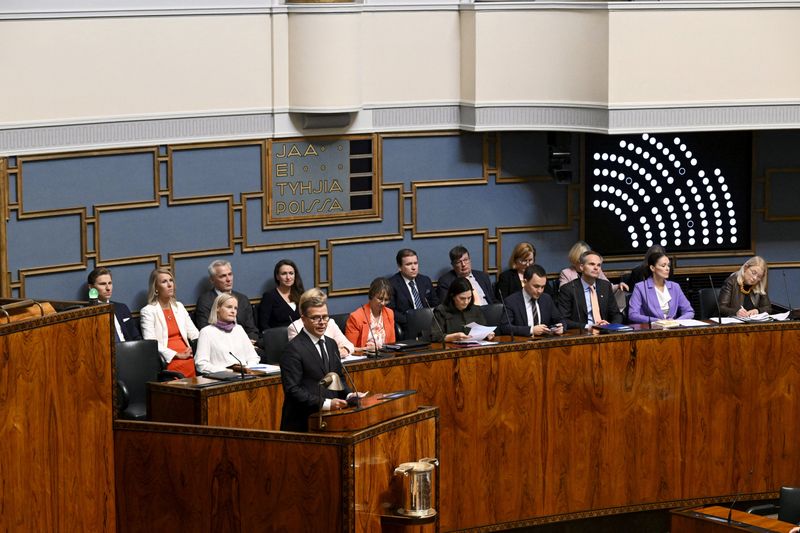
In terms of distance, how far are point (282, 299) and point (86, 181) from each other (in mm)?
1525

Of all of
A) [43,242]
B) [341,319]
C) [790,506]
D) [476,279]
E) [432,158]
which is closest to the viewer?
[790,506]

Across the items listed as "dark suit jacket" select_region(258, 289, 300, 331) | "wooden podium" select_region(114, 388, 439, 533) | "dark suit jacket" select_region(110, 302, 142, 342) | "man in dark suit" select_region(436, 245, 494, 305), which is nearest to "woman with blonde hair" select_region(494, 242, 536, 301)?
"man in dark suit" select_region(436, 245, 494, 305)

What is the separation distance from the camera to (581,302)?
10.3m

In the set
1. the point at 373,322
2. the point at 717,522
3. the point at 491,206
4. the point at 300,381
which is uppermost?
the point at 491,206

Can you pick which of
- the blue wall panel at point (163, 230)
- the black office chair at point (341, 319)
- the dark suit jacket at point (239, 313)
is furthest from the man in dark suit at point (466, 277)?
the blue wall panel at point (163, 230)

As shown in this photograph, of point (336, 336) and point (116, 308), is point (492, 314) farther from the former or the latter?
point (116, 308)

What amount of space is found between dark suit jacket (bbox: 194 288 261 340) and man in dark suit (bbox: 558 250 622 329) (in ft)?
6.70

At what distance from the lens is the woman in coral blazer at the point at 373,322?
32.5 feet

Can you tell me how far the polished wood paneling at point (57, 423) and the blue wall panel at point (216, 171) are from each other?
122 inches

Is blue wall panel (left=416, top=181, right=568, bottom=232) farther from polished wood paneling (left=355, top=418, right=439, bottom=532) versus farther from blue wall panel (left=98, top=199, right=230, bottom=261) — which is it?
polished wood paneling (left=355, top=418, right=439, bottom=532)

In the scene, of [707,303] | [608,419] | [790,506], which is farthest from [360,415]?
[707,303]

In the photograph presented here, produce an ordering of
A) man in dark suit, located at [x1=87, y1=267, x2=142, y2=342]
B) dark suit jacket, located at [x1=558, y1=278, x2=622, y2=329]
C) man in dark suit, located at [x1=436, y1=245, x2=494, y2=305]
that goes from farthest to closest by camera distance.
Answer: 1. man in dark suit, located at [x1=436, y1=245, x2=494, y2=305]
2. dark suit jacket, located at [x1=558, y1=278, x2=622, y2=329]
3. man in dark suit, located at [x1=87, y1=267, x2=142, y2=342]

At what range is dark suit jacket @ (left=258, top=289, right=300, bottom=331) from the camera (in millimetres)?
10633

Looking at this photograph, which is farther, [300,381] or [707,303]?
[707,303]
